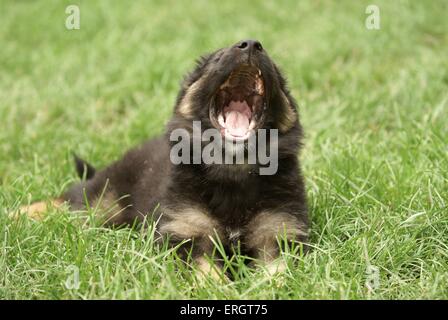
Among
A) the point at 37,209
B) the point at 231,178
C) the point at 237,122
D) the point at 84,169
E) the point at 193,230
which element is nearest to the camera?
the point at 193,230

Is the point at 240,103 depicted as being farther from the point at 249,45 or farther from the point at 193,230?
the point at 193,230

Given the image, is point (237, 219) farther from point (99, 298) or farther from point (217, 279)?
point (99, 298)

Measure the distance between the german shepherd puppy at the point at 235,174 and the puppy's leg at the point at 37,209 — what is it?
0.56 meters

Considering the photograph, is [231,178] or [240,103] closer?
[231,178]

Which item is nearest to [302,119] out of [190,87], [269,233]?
[190,87]

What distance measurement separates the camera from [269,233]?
376 centimetres

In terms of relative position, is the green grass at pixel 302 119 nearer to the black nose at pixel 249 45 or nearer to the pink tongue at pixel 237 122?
the pink tongue at pixel 237 122

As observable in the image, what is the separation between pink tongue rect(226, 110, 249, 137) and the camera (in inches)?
155

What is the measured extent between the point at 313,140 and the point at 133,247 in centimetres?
238

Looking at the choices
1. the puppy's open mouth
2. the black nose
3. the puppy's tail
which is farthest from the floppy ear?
the puppy's tail

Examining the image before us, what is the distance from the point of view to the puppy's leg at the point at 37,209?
4113 mm

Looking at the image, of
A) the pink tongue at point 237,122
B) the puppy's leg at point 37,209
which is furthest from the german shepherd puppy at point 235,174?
the puppy's leg at point 37,209

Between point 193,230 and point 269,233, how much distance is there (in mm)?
401

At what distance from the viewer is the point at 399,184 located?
4.45 m
